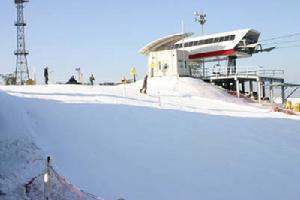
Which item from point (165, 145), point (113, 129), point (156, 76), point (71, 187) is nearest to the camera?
point (71, 187)

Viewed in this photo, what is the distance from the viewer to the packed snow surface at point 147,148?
13.1 m

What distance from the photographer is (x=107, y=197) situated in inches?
472

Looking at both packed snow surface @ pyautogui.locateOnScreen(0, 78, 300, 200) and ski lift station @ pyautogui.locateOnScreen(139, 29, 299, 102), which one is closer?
packed snow surface @ pyautogui.locateOnScreen(0, 78, 300, 200)

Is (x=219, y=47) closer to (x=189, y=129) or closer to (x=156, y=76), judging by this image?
(x=156, y=76)

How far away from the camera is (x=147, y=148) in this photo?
16.5 m

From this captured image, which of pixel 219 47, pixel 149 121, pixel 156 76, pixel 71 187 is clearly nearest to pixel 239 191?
pixel 71 187

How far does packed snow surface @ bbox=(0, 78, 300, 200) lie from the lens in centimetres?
1306

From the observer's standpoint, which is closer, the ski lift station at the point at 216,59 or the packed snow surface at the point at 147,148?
the packed snow surface at the point at 147,148

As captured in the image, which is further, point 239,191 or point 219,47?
point 219,47

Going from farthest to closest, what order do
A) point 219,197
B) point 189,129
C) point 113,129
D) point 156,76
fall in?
point 156,76
point 189,129
point 113,129
point 219,197

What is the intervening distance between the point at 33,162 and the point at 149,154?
14.2 feet

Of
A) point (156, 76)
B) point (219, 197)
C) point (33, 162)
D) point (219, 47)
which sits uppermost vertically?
point (219, 47)

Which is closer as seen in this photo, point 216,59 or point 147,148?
point 147,148

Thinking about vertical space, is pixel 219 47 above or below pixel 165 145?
above
